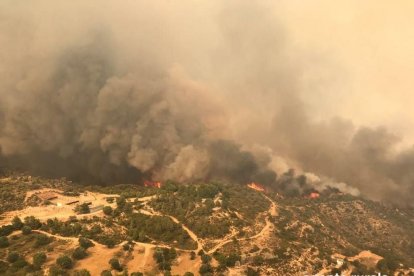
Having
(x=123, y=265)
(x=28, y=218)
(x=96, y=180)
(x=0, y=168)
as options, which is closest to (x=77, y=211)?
(x=28, y=218)

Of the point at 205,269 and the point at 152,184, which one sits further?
the point at 152,184

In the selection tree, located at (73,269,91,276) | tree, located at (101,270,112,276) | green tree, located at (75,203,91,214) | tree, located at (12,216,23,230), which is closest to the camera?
tree, located at (73,269,91,276)

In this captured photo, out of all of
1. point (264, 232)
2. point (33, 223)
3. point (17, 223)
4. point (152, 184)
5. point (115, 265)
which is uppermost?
point (152, 184)

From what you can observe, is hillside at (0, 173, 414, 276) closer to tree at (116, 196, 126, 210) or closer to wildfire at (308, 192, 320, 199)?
tree at (116, 196, 126, 210)

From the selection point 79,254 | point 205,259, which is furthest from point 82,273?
point 205,259

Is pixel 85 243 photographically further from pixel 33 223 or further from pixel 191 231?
pixel 191 231

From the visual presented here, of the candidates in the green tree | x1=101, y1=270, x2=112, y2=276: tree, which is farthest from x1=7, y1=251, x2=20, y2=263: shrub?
the green tree

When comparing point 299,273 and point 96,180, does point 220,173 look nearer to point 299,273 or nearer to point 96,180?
point 96,180
